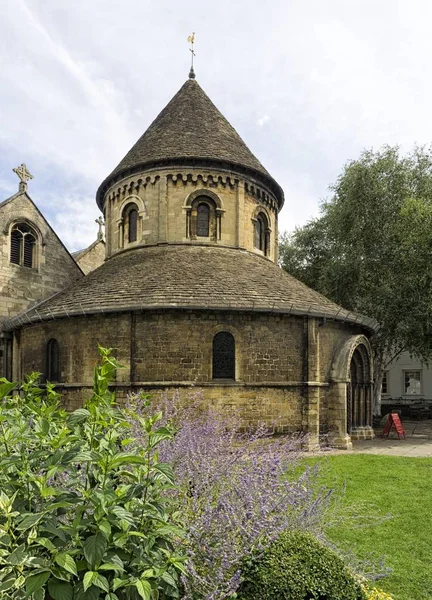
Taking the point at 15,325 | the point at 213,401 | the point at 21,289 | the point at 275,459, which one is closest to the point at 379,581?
the point at 275,459

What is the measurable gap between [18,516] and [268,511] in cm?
225

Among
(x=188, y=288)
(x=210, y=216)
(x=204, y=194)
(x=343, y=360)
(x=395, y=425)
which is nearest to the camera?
(x=188, y=288)

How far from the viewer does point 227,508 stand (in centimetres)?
438

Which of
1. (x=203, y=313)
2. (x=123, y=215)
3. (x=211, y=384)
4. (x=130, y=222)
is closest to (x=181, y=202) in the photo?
(x=130, y=222)

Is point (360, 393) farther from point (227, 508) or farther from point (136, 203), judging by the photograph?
point (227, 508)

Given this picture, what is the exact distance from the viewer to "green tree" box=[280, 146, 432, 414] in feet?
71.5

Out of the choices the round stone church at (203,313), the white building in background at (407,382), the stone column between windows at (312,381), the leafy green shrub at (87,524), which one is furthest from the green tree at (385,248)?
the leafy green shrub at (87,524)

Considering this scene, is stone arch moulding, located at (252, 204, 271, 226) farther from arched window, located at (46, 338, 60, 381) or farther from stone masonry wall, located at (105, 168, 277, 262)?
arched window, located at (46, 338, 60, 381)

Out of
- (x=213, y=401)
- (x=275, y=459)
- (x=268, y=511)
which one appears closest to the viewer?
(x=268, y=511)

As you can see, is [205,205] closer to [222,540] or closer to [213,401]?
[213,401]

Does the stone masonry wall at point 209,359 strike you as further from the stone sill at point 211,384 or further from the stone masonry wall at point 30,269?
the stone masonry wall at point 30,269

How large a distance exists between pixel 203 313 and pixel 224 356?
1501mm

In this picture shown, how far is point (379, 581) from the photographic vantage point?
5.84 metres

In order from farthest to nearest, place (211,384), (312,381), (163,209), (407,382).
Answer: (407,382)
(163,209)
(312,381)
(211,384)
